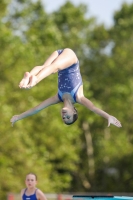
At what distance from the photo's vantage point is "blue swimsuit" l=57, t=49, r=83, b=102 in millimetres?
10547

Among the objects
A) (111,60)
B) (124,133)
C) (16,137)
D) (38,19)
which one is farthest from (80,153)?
(16,137)

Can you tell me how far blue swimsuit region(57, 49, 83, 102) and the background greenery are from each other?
17354 millimetres

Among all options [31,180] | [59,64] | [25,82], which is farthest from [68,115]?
[31,180]

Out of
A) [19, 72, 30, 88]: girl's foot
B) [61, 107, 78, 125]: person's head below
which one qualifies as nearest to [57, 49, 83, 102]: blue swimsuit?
[61, 107, 78, 125]: person's head below

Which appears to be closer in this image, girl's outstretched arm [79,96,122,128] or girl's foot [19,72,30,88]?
girl's foot [19,72,30,88]

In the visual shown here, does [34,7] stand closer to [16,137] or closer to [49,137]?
[49,137]

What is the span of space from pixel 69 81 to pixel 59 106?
80.2 ft

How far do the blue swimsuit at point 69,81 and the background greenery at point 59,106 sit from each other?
1735 centimetres

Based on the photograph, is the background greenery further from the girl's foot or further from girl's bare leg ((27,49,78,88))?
the girl's foot

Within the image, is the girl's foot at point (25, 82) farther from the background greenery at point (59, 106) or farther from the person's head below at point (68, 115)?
the background greenery at point (59, 106)

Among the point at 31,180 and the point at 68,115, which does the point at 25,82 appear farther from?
the point at 31,180

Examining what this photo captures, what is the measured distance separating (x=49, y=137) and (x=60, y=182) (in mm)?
2338

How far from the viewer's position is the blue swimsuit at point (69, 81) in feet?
34.6

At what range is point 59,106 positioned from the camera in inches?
1380
